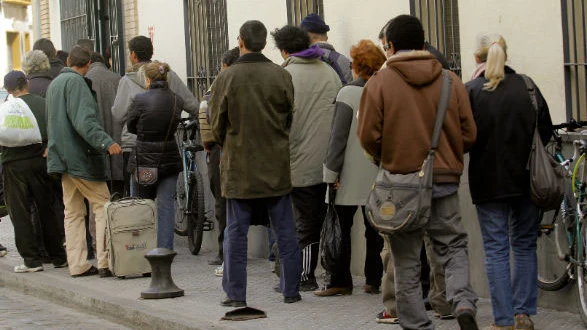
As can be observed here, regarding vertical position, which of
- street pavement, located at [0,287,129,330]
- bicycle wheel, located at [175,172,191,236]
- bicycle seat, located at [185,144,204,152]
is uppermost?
bicycle seat, located at [185,144,204,152]

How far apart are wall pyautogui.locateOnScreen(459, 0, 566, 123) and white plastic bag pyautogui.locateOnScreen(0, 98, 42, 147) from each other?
14.5 ft

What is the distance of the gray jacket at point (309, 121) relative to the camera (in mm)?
9562

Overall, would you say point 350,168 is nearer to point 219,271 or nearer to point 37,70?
point 219,271

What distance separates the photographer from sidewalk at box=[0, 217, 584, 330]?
8.32 metres

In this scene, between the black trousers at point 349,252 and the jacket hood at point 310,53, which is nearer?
the black trousers at point 349,252

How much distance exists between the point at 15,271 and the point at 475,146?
5932 millimetres

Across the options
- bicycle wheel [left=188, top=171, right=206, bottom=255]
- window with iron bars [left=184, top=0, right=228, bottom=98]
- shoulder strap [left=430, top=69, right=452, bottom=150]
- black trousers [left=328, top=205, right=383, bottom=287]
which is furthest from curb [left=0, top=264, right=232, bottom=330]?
window with iron bars [left=184, top=0, right=228, bottom=98]

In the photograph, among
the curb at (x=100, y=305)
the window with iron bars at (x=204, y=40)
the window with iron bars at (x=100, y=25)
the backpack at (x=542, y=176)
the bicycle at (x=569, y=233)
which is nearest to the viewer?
the backpack at (x=542, y=176)

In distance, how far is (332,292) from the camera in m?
9.51

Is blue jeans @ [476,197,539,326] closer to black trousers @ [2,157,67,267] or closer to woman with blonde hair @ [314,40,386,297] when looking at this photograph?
→ woman with blonde hair @ [314,40,386,297]

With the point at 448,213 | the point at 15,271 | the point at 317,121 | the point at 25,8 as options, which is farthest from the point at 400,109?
the point at 25,8

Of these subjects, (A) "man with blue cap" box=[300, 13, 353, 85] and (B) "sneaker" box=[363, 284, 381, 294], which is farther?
(A) "man with blue cap" box=[300, 13, 353, 85]

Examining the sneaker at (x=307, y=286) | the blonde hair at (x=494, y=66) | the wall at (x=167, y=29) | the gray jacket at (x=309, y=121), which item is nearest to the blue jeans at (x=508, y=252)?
the blonde hair at (x=494, y=66)

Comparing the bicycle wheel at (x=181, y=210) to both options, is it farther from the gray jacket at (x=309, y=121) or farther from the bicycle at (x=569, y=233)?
the bicycle at (x=569, y=233)
